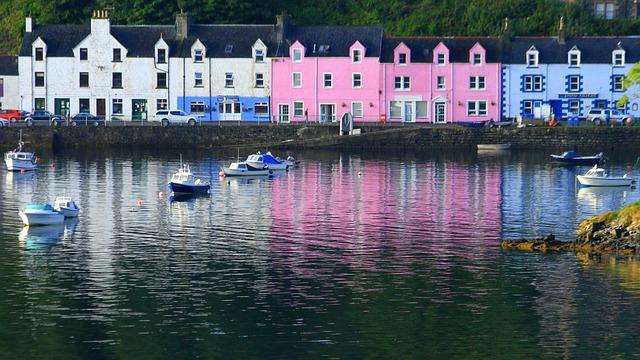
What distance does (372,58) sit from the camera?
135 m

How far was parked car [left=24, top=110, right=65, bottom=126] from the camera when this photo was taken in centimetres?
13125

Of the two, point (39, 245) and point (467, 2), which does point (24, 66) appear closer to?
point (467, 2)

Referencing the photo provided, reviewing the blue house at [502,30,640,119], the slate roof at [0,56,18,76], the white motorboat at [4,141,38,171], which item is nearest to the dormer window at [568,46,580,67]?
the blue house at [502,30,640,119]

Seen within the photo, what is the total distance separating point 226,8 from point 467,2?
24.8 meters

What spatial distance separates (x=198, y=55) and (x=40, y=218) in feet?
195

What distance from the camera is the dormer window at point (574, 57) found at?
133 metres

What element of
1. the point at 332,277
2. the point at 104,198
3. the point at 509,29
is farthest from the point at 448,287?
the point at 509,29

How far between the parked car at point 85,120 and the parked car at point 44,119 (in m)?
1.00

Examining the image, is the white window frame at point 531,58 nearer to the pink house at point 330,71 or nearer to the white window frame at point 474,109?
the white window frame at point 474,109

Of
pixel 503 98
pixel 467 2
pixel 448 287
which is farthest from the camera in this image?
pixel 467 2

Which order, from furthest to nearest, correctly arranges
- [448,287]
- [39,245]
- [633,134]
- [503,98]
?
[503,98] < [633,134] < [39,245] < [448,287]

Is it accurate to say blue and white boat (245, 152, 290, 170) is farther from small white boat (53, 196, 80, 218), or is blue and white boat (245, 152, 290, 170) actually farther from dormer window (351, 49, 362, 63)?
small white boat (53, 196, 80, 218)

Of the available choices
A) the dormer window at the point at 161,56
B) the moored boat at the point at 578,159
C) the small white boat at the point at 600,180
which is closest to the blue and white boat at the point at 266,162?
the moored boat at the point at 578,159

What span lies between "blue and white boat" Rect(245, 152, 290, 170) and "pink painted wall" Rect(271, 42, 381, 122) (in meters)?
25.1
